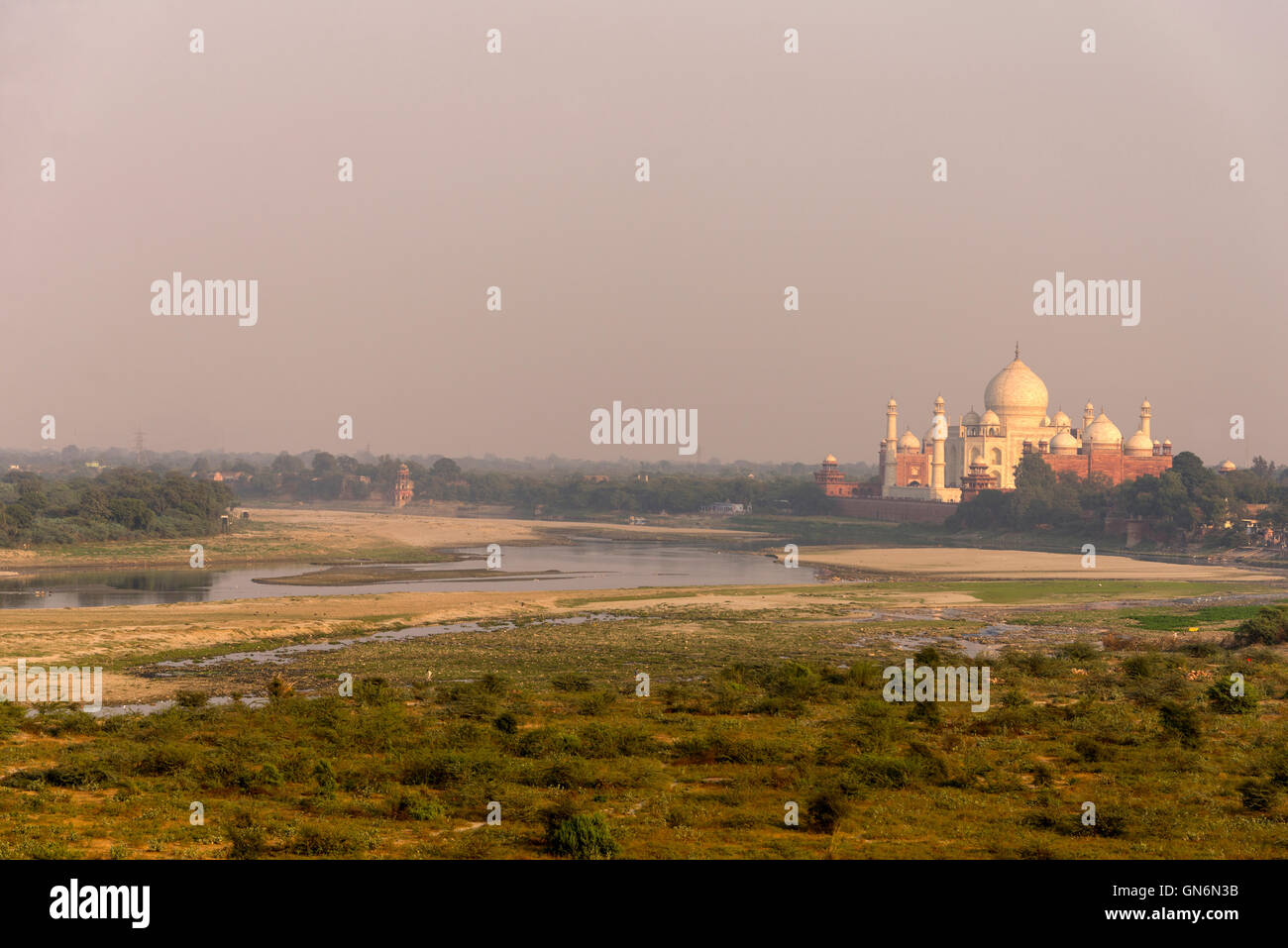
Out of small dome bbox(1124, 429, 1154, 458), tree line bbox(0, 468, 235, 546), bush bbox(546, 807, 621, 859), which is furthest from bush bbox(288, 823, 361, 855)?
small dome bbox(1124, 429, 1154, 458)

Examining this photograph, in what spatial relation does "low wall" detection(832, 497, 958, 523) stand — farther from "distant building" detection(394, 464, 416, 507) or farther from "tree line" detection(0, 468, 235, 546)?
"distant building" detection(394, 464, 416, 507)

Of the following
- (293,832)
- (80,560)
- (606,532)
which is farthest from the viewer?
(606,532)

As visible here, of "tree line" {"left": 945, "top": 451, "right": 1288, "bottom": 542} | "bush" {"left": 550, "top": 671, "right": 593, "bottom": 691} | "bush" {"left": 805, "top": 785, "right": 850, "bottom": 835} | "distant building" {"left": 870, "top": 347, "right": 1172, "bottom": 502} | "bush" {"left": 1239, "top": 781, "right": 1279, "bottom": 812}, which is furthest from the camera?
"distant building" {"left": 870, "top": 347, "right": 1172, "bottom": 502}

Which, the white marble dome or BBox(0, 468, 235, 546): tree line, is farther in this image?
the white marble dome

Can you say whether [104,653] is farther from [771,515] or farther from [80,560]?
[771,515]

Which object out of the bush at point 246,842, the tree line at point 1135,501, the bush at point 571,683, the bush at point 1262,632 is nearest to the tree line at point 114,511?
the bush at point 571,683
